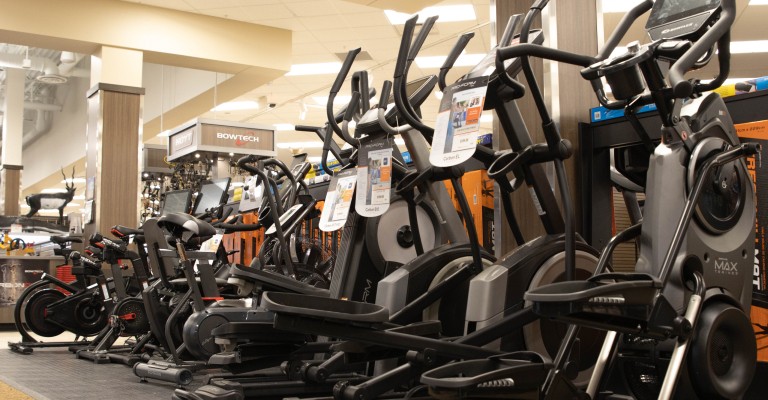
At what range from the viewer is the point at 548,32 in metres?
3.66

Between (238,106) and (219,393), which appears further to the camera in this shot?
(238,106)

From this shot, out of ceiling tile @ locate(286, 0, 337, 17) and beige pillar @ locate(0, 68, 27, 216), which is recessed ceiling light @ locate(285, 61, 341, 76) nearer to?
ceiling tile @ locate(286, 0, 337, 17)

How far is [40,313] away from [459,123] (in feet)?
17.7

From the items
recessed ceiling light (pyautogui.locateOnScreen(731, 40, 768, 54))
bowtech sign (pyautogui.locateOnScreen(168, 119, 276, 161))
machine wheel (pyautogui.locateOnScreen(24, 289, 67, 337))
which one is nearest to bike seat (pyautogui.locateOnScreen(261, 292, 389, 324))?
machine wheel (pyautogui.locateOnScreen(24, 289, 67, 337))

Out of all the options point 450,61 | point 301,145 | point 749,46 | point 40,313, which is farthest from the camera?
point 301,145

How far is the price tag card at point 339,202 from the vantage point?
328 cm

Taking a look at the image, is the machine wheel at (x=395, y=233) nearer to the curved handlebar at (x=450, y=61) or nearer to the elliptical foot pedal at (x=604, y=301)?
the curved handlebar at (x=450, y=61)

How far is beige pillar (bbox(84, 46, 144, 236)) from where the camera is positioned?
9.17 meters

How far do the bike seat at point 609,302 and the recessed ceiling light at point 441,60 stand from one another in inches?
370

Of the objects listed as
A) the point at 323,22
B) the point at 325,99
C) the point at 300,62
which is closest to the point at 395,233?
the point at 323,22

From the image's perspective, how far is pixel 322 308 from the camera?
240 centimetres

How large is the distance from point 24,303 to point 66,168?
12599 millimetres

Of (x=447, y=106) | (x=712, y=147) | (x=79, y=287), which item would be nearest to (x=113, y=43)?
(x=79, y=287)

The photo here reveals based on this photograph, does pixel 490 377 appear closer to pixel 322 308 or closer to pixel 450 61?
pixel 322 308
